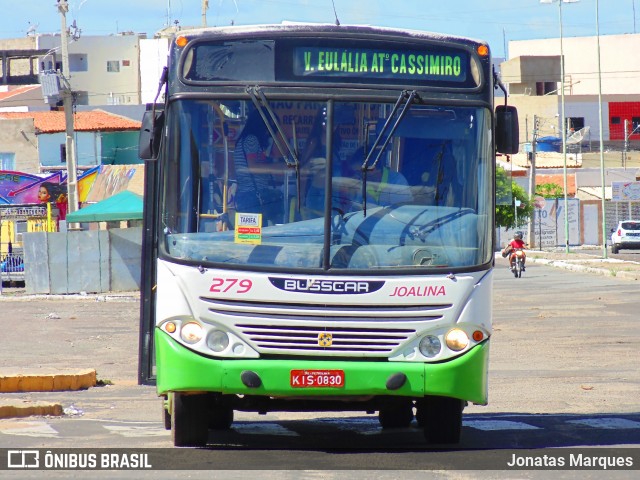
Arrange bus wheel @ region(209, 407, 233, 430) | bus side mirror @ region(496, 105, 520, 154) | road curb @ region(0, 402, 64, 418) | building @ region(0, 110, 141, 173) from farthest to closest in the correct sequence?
building @ region(0, 110, 141, 173) → road curb @ region(0, 402, 64, 418) → bus wheel @ region(209, 407, 233, 430) → bus side mirror @ region(496, 105, 520, 154)

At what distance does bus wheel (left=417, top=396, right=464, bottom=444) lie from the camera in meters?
8.90

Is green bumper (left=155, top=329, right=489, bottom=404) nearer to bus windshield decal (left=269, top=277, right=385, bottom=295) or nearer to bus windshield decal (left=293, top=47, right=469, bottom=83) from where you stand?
bus windshield decal (left=269, top=277, right=385, bottom=295)

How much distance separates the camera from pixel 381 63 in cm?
864

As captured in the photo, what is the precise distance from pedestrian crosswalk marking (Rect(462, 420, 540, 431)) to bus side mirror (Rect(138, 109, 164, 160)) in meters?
3.77

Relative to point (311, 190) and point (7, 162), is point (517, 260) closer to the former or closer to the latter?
point (311, 190)

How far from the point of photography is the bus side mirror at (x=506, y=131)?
8.90 m

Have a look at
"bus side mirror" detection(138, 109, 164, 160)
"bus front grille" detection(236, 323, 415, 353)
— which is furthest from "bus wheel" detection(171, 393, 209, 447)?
"bus side mirror" detection(138, 109, 164, 160)

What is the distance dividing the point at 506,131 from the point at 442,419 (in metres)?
2.17

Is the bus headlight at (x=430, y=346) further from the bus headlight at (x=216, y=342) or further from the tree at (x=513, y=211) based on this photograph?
the tree at (x=513, y=211)

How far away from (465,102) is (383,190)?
88cm

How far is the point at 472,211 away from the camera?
8.65 metres

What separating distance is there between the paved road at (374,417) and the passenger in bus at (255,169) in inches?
69.1

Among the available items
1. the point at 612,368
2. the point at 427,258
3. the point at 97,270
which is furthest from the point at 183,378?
the point at 97,270

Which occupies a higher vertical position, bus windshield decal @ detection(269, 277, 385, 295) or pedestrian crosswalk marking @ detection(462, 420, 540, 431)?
bus windshield decal @ detection(269, 277, 385, 295)
